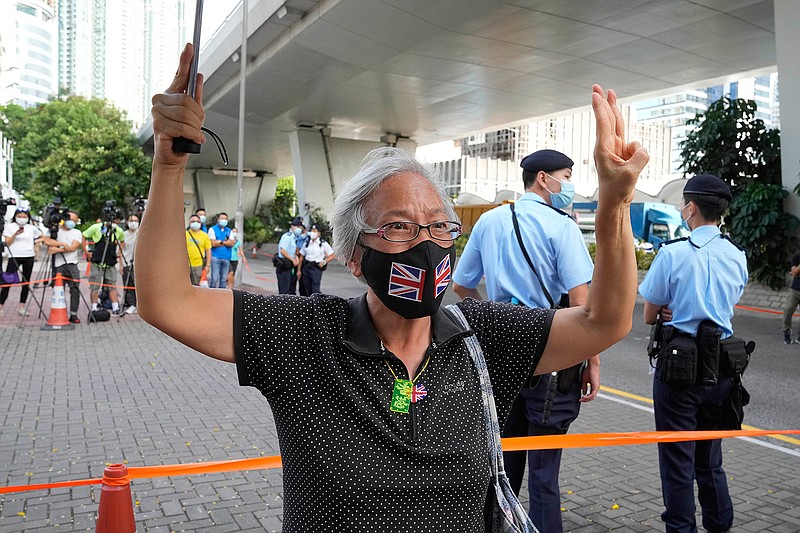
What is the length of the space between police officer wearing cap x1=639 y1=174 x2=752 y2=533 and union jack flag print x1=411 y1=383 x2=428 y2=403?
2412mm

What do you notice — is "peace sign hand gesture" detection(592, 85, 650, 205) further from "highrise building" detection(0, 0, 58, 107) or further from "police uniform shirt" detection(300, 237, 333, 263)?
"police uniform shirt" detection(300, 237, 333, 263)

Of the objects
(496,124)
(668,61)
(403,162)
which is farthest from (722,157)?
(496,124)

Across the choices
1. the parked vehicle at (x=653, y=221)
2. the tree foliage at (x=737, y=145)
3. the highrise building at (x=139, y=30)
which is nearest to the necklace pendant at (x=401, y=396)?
the highrise building at (x=139, y=30)

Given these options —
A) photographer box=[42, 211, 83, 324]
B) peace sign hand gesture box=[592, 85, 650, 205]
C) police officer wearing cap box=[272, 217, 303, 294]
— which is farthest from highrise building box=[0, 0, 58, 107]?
police officer wearing cap box=[272, 217, 303, 294]

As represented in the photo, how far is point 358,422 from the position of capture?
1.70 metres

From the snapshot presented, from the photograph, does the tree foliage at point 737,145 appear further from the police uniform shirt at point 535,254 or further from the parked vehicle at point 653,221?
the parked vehicle at point 653,221

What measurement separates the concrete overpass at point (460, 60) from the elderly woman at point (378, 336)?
13.6 meters

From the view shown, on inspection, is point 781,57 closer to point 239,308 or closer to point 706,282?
point 706,282

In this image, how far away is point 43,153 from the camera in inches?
1917

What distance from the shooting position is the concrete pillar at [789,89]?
42.7 ft

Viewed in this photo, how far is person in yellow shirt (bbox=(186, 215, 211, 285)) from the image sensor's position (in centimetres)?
1387

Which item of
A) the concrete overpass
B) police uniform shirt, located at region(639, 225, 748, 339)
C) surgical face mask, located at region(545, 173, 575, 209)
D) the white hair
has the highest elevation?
the concrete overpass

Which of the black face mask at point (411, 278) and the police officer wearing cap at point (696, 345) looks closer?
the black face mask at point (411, 278)

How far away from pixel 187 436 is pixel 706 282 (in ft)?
14.1
